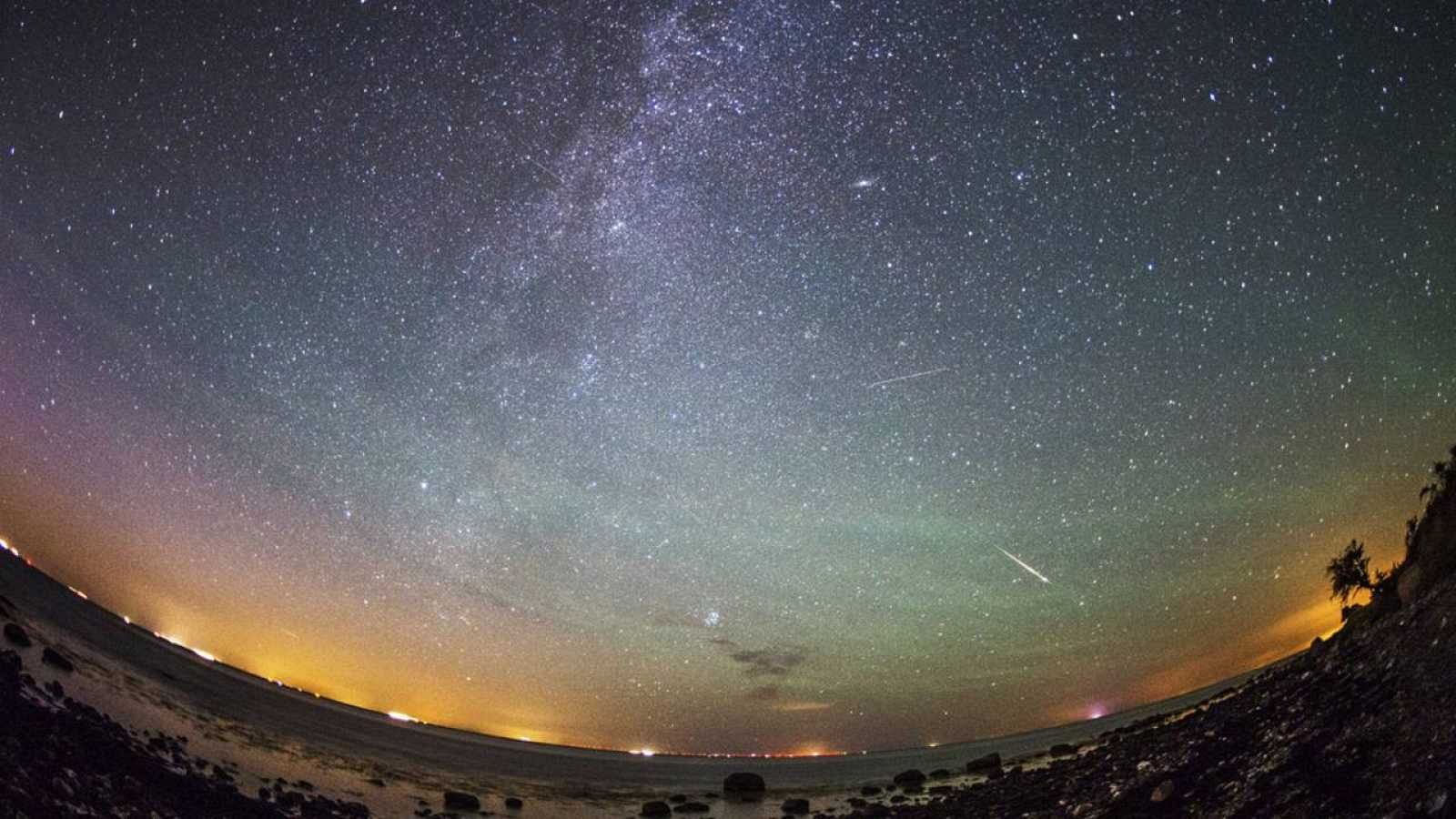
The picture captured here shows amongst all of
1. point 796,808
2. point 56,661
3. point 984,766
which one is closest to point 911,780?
point 984,766

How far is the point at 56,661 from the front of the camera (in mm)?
19734

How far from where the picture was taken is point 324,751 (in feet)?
117

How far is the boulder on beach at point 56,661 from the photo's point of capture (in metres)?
18.9

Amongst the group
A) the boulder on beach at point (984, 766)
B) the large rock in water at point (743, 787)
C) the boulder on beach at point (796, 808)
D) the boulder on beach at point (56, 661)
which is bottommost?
the large rock in water at point (743, 787)

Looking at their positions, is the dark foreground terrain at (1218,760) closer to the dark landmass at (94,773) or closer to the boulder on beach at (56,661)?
the dark landmass at (94,773)

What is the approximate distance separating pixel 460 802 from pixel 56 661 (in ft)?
42.8

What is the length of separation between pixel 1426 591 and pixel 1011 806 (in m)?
6.71

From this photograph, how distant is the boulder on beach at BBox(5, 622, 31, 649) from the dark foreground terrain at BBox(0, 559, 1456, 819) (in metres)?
5.76

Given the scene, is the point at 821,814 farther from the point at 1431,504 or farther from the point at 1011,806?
the point at 1431,504

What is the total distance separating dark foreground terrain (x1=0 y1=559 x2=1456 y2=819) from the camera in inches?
203

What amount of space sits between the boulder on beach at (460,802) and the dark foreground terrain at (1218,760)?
785cm

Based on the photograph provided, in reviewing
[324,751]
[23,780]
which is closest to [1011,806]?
[23,780]

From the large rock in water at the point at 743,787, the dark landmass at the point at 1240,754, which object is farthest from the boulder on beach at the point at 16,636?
the large rock in water at the point at 743,787

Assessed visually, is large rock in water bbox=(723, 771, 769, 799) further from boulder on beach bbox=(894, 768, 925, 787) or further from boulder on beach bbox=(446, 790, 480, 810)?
boulder on beach bbox=(446, 790, 480, 810)
